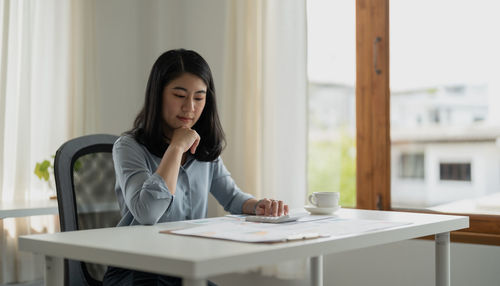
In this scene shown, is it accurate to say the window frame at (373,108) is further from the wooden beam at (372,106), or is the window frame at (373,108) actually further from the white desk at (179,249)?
the white desk at (179,249)

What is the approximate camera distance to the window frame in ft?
8.55

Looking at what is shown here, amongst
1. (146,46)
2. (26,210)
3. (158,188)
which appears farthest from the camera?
(146,46)

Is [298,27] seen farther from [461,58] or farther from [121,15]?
[121,15]

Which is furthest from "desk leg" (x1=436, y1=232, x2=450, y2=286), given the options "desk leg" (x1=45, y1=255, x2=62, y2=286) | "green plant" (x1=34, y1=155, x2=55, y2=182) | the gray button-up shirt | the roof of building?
"green plant" (x1=34, y1=155, x2=55, y2=182)

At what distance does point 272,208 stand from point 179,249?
0.68m

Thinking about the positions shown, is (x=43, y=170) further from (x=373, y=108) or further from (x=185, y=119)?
(x=373, y=108)

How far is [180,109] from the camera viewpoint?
1.69 metres

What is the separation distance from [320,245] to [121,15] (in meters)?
2.54

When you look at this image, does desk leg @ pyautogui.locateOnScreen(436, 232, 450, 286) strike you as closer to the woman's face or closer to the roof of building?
the woman's face

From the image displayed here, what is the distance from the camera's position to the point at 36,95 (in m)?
2.85

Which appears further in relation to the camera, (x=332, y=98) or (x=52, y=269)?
(x=332, y=98)

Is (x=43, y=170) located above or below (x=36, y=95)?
below

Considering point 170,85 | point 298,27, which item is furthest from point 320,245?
point 298,27

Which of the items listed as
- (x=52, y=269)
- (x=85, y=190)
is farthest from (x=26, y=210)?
(x=52, y=269)
